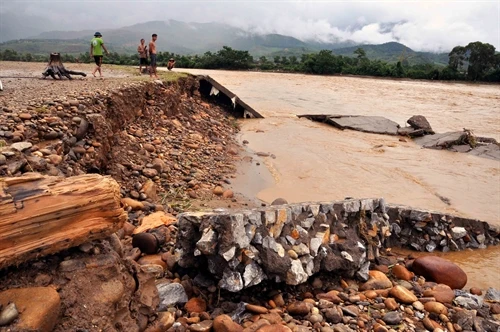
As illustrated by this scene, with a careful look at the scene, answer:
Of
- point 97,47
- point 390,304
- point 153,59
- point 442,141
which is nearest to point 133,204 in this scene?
point 390,304

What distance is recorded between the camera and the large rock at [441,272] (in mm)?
4137

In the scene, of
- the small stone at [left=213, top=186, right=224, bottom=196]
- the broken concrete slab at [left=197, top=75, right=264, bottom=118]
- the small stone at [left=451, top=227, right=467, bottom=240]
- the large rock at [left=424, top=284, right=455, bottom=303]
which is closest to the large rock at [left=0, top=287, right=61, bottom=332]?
the large rock at [left=424, top=284, right=455, bottom=303]

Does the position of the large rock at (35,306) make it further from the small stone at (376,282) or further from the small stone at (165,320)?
the small stone at (376,282)

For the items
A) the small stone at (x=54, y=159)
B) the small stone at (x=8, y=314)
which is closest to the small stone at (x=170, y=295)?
the small stone at (x=8, y=314)

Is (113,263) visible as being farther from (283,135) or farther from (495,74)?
(495,74)

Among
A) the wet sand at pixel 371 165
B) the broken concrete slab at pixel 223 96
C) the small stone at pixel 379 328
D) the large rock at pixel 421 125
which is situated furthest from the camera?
the large rock at pixel 421 125

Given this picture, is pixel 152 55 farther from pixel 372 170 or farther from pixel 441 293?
pixel 441 293

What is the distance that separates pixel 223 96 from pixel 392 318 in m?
12.4

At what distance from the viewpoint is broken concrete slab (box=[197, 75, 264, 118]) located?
14.1 metres

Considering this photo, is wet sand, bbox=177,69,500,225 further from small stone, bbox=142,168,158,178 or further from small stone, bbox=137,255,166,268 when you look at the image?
small stone, bbox=137,255,166,268

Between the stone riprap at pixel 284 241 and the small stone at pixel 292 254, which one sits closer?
the stone riprap at pixel 284 241

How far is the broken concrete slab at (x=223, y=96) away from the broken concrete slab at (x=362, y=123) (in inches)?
123

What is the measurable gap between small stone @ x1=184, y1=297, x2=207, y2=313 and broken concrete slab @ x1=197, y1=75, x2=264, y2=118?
11500 millimetres

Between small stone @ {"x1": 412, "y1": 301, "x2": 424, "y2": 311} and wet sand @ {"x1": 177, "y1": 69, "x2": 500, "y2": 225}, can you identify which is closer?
small stone @ {"x1": 412, "y1": 301, "x2": 424, "y2": 311}
